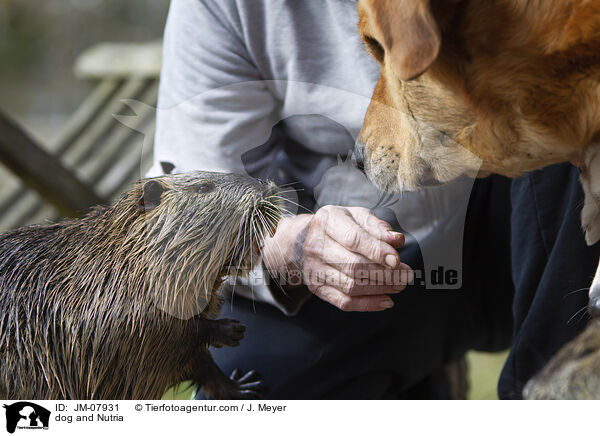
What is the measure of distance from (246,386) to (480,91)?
17.8 inches

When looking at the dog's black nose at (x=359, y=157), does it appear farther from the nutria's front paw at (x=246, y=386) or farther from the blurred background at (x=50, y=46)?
the blurred background at (x=50, y=46)

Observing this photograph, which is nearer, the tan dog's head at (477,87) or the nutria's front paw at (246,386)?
the tan dog's head at (477,87)

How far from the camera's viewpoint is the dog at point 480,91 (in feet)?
1.75

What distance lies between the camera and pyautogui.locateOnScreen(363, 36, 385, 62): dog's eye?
65 cm

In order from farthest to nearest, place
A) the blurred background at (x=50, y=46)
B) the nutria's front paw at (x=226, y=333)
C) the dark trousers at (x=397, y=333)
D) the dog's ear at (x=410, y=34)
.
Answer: the blurred background at (x=50, y=46), the dark trousers at (x=397, y=333), the nutria's front paw at (x=226, y=333), the dog's ear at (x=410, y=34)

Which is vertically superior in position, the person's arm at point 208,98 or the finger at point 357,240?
the person's arm at point 208,98

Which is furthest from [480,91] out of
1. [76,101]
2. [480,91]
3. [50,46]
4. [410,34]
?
[50,46]

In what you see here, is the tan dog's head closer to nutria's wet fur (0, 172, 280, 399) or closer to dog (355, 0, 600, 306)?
dog (355, 0, 600, 306)

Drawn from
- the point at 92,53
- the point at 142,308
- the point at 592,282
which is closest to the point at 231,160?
the point at 142,308

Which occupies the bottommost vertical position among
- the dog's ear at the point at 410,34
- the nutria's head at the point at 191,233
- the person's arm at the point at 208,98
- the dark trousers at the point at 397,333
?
the dark trousers at the point at 397,333

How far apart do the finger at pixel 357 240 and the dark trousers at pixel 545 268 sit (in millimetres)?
293

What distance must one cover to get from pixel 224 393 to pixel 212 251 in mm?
199

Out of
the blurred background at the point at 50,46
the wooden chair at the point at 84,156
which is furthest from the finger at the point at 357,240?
the blurred background at the point at 50,46
